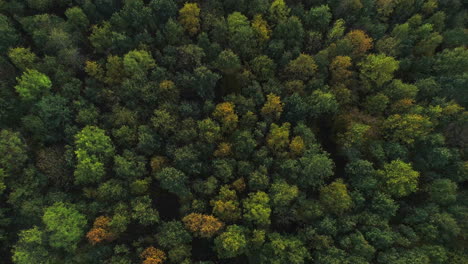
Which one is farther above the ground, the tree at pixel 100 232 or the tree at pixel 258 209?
the tree at pixel 258 209

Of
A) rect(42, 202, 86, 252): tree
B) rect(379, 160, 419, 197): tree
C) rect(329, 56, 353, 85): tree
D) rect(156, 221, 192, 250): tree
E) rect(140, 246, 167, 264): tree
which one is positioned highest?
rect(329, 56, 353, 85): tree

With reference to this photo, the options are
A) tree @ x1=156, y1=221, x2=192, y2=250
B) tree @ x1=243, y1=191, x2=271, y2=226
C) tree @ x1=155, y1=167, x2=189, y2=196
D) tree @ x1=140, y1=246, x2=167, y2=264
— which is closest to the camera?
tree @ x1=140, y1=246, x2=167, y2=264

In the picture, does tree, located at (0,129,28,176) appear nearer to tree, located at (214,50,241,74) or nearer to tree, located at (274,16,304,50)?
tree, located at (214,50,241,74)

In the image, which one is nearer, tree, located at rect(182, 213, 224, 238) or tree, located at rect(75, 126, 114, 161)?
tree, located at rect(182, 213, 224, 238)

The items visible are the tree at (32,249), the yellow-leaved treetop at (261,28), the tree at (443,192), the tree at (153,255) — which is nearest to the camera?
the tree at (32,249)

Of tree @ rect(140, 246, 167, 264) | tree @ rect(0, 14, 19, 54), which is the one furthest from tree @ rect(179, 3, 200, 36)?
tree @ rect(140, 246, 167, 264)

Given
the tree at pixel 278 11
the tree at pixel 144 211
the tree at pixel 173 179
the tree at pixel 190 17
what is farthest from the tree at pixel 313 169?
the tree at pixel 190 17

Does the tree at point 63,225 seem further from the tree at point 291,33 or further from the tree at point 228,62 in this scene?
the tree at point 291,33
